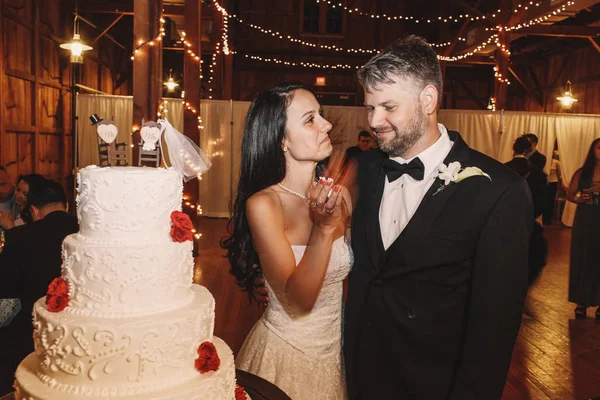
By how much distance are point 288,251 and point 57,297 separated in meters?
0.79

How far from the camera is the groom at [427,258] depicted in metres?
1.79

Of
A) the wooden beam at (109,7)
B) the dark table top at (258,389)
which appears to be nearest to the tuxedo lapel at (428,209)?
the dark table top at (258,389)

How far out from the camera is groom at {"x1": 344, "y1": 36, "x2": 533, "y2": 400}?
1.79 m

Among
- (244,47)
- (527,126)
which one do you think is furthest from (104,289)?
(244,47)

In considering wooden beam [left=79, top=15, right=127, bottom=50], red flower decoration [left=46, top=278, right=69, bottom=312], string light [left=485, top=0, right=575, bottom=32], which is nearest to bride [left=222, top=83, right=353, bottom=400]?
red flower decoration [left=46, top=278, right=69, bottom=312]

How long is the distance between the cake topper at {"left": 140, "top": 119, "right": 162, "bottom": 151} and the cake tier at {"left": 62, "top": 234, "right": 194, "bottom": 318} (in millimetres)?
477

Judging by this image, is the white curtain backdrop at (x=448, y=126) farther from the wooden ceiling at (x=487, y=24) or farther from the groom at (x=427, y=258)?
the groom at (x=427, y=258)

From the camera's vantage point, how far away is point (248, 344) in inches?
92.7

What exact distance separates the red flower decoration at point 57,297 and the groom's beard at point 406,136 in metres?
1.17

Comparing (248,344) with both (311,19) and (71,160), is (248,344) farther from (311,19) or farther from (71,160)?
(311,19)

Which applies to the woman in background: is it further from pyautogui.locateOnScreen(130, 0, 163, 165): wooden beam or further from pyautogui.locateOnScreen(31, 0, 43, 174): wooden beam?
pyautogui.locateOnScreen(31, 0, 43, 174): wooden beam

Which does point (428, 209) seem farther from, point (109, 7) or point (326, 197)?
point (109, 7)

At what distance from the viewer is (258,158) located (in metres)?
2.35

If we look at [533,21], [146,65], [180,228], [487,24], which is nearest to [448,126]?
[533,21]
